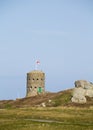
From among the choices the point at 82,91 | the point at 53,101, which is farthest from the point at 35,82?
the point at 82,91

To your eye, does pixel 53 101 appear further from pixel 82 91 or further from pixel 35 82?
pixel 35 82

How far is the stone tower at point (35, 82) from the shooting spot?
100625 mm

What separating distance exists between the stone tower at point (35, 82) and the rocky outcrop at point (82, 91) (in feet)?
39.9

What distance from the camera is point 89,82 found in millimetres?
92688

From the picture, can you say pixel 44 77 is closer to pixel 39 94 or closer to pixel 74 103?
pixel 39 94

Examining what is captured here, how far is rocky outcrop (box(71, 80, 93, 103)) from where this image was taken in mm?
80875

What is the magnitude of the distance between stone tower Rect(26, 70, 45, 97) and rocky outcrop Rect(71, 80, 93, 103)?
1216cm

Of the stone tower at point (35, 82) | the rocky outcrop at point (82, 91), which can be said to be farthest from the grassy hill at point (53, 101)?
the stone tower at point (35, 82)

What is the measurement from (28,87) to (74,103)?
25.6m

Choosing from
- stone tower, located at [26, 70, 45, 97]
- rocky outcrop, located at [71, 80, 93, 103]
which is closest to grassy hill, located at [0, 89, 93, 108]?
rocky outcrop, located at [71, 80, 93, 103]

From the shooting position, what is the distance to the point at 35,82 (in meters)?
101

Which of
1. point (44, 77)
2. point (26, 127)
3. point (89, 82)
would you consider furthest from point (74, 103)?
point (26, 127)

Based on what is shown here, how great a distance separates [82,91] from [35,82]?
797 inches

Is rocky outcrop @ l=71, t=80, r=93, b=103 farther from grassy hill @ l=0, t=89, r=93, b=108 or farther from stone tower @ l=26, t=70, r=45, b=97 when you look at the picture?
stone tower @ l=26, t=70, r=45, b=97
